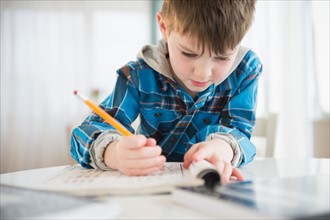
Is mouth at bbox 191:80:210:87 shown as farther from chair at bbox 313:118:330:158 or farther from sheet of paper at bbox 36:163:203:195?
chair at bbox 313:118:330:158

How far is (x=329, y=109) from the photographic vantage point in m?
2.07

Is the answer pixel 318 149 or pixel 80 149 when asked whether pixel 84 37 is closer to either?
pixel 318 149

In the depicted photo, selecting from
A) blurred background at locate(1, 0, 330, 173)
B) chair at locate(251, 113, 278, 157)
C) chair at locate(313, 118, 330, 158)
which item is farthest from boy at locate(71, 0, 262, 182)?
blurred background at locate(1, 0, 330, 173)

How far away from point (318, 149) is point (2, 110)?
2.91 meters

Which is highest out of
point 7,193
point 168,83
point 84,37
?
point 84,37

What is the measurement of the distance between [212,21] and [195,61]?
3.2 inches

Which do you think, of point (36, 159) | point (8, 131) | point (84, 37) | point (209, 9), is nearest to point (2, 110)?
point (8, 131)

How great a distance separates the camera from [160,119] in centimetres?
100

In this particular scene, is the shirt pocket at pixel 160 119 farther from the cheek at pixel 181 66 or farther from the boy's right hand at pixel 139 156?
the boy's right hand at pixel 139 156

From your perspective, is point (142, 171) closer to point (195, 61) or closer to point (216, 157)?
point (216, 157)

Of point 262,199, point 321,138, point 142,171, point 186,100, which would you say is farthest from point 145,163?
point 321,138

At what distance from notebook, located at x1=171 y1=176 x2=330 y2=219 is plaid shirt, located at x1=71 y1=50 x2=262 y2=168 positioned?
448 millimetres

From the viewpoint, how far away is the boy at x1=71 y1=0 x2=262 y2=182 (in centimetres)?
63

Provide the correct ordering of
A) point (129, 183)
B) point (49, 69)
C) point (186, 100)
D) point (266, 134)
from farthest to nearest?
1. point (49, 69)
2. point (266, 134)
3. point (186, 100)
4. point (129, 183)
